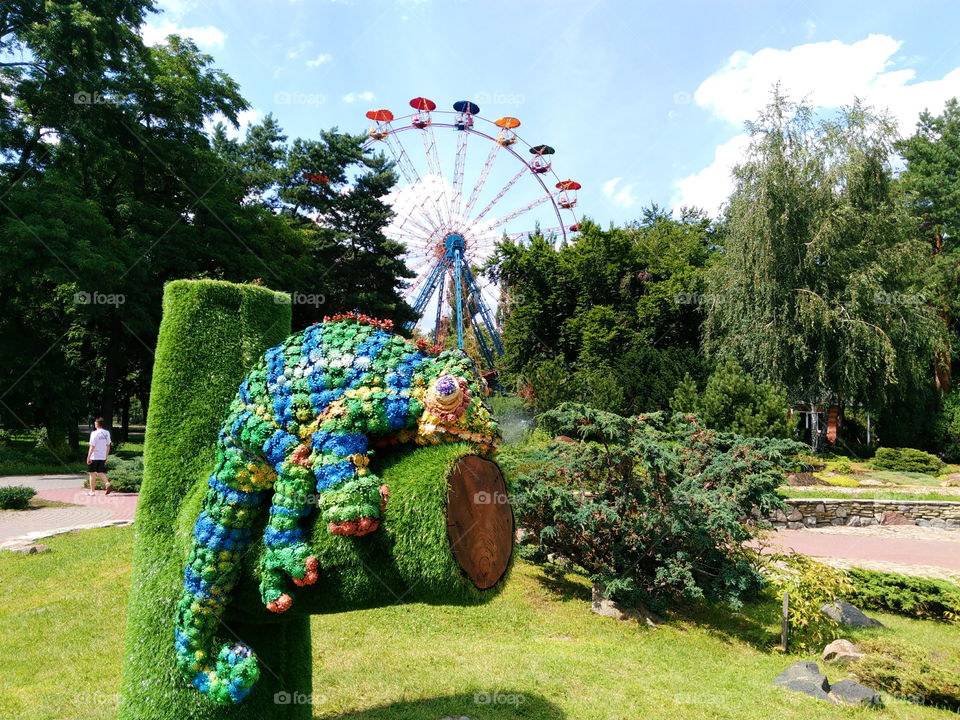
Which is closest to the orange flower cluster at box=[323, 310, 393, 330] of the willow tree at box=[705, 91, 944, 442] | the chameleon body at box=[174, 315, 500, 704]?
the chameleon body at box=[174, 315, 500, 704]

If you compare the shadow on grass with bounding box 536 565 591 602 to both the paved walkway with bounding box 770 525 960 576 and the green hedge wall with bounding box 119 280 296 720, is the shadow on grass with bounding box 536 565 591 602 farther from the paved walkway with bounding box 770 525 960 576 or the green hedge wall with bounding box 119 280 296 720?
the green hedge wall with bounding box 119 280 296 720

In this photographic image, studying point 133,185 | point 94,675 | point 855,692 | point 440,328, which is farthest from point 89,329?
point 855,692

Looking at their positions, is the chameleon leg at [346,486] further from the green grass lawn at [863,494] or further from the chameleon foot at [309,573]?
the green grass lawn at [863,494]

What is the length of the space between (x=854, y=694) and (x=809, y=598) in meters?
1.70

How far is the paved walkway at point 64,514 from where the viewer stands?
32.0 feet

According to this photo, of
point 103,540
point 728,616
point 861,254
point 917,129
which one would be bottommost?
point 728,616

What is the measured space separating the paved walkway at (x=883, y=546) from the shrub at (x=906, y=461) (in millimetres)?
8626

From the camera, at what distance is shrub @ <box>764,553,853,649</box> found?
7125mm

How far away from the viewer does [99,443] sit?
493 inches

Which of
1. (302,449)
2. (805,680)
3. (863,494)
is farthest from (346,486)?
(863,494)

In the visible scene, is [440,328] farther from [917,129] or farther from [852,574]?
[917,129]

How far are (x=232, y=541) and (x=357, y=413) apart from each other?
886mm

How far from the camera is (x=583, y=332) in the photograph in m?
24.3

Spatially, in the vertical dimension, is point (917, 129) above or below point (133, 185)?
above
